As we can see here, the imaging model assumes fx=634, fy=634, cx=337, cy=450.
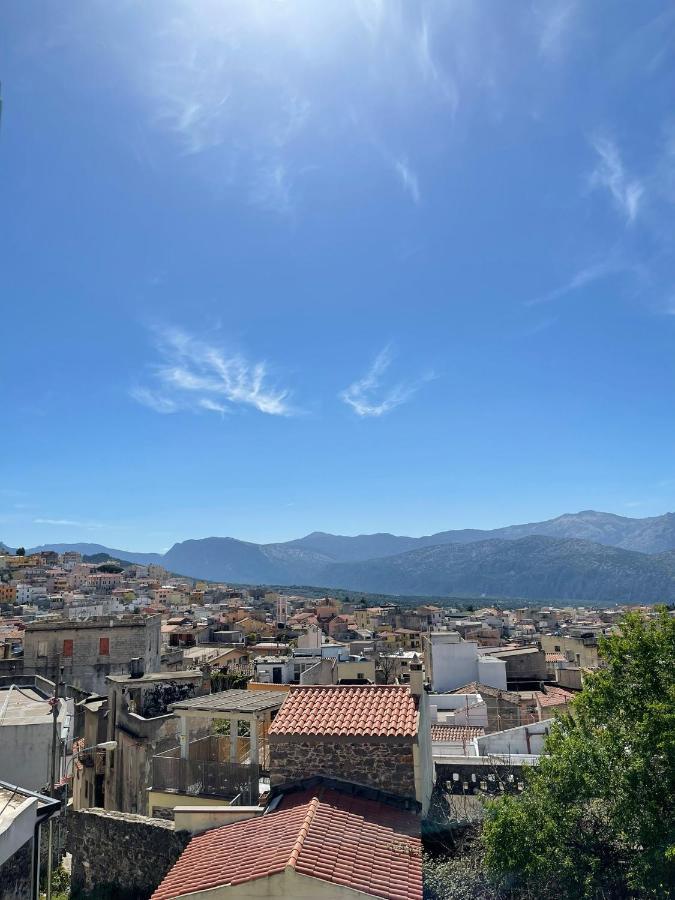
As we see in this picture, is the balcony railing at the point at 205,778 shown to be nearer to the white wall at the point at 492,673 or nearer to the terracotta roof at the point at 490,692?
the terracotta roof at the point at 490,692

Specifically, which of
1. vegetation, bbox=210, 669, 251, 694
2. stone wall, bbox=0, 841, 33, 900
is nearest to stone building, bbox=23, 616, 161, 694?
vegetation, bbox=210, 669, 251, 694

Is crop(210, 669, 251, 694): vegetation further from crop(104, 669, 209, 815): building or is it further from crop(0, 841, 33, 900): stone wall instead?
crop(0, 841, 33, 900): stone wall

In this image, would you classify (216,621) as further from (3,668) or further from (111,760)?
(111,760)

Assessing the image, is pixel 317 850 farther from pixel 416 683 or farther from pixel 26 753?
pixel 26 753

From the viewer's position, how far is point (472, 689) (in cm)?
3528

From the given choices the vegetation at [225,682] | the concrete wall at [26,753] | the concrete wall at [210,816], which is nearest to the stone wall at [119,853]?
the concrete wall at [210,816]

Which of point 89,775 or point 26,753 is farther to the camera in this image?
point 89,775

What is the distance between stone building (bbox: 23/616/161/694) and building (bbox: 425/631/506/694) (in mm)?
Answer: 18890

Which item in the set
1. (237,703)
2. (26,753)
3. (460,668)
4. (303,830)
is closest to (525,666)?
(460,668)

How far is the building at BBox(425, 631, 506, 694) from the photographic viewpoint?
40406mm

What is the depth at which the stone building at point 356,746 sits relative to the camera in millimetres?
12078

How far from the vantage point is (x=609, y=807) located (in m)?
10.9

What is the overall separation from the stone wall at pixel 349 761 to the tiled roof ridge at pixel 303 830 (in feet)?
3.55

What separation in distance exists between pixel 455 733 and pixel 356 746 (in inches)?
543
